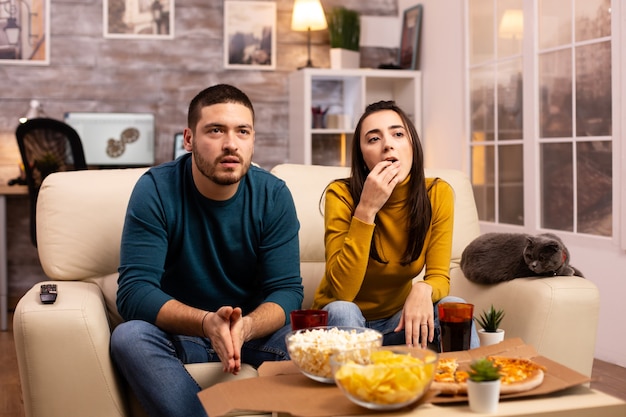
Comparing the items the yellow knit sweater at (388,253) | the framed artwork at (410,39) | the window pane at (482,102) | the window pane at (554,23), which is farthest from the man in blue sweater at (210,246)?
the framed artwork at (410,39)

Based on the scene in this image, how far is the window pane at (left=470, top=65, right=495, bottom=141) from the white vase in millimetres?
3392

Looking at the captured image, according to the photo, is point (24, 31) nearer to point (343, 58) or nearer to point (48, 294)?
point (343, 58)

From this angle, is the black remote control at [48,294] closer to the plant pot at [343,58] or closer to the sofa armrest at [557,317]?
the sofa armrest at [557,317]

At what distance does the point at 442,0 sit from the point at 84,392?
3.88 metres

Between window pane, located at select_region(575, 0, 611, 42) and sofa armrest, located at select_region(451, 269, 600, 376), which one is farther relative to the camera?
window pane, located at select_region(575, 0, 611, 42)

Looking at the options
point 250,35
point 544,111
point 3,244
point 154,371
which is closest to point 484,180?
point 544,111

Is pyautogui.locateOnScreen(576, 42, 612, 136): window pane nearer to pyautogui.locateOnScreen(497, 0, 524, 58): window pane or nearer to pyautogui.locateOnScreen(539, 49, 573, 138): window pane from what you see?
pyautogui.locateOnScreen(539, 49, 573, 138): window pane

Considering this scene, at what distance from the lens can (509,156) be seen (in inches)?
176

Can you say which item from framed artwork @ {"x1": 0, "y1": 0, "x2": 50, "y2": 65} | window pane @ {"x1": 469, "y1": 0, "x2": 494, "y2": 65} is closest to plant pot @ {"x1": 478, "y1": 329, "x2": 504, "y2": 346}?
window pane @ {"x1": 469, "y1": 0, "x2": 494, "y2": 65}

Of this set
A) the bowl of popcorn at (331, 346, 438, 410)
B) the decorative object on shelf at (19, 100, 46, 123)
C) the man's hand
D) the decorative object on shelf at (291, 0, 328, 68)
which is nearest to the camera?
the bowl of popcorn at (331, 346, 438, 410)

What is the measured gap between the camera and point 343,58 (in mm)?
5473

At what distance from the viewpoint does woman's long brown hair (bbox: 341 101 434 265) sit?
2.30m

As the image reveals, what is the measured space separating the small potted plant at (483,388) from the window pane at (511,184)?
9.99ft

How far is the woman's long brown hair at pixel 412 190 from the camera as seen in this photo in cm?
230
